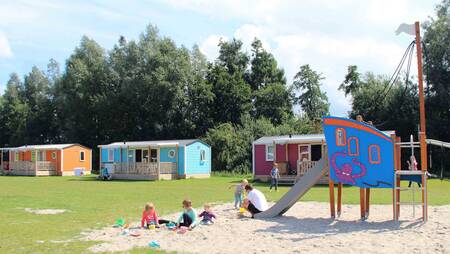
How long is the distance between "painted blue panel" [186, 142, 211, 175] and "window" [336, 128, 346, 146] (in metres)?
27.9

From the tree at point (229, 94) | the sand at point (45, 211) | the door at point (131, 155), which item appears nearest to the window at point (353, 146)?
the sand at point (45, 211)

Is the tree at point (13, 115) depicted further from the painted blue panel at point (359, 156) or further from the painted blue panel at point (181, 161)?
the painted blue panel at point (359, 156)

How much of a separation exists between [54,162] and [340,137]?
4183cm

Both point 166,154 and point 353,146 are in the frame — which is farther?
point 166,154

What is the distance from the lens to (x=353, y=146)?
14.1m

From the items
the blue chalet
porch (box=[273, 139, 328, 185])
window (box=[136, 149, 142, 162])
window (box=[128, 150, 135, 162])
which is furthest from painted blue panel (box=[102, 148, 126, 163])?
porch (box=[273, 139, 328, 185])

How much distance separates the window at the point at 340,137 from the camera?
562 inches

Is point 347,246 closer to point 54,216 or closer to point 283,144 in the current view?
point 54,216

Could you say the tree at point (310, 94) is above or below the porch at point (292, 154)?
above

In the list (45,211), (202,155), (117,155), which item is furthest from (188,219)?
(117,155)

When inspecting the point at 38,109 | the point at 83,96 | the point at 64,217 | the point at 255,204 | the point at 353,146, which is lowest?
the point at 64,217

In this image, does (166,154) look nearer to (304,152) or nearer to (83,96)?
(304,152)

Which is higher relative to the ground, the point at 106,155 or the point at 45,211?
the point at 106,155

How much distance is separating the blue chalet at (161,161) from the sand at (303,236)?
1009 inches
